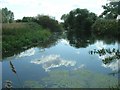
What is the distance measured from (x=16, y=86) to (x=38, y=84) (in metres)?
0.85

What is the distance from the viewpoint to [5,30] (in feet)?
75.5

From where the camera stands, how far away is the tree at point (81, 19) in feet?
166

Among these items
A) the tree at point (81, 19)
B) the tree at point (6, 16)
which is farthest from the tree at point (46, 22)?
the tree at point (81, 19)

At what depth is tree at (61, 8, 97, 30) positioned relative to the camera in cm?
5062

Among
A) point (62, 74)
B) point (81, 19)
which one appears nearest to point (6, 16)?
point (81, 19)

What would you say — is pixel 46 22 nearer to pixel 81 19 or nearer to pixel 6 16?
pixel 6 16

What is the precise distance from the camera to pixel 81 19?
5238 centimetres

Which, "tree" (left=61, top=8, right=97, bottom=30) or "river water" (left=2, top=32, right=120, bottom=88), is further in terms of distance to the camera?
A: "tree" (left=61, top=8, right=97, bottom=30)

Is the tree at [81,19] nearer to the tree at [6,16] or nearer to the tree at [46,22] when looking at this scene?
the tree at [46,22]

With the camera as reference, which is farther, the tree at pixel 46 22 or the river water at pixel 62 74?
the tree at pixel 46 22

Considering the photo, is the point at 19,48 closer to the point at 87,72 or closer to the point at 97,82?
the point at 87,72

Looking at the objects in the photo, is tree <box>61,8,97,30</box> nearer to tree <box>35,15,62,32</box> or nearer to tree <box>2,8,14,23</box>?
tree <box>35,15,62,32</box>

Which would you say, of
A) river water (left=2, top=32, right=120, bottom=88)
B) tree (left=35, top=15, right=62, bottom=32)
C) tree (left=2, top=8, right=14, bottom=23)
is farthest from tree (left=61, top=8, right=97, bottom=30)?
river water (left=2, top=32, right=120, bottom=88)

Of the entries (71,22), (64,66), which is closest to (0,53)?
(64,66)
